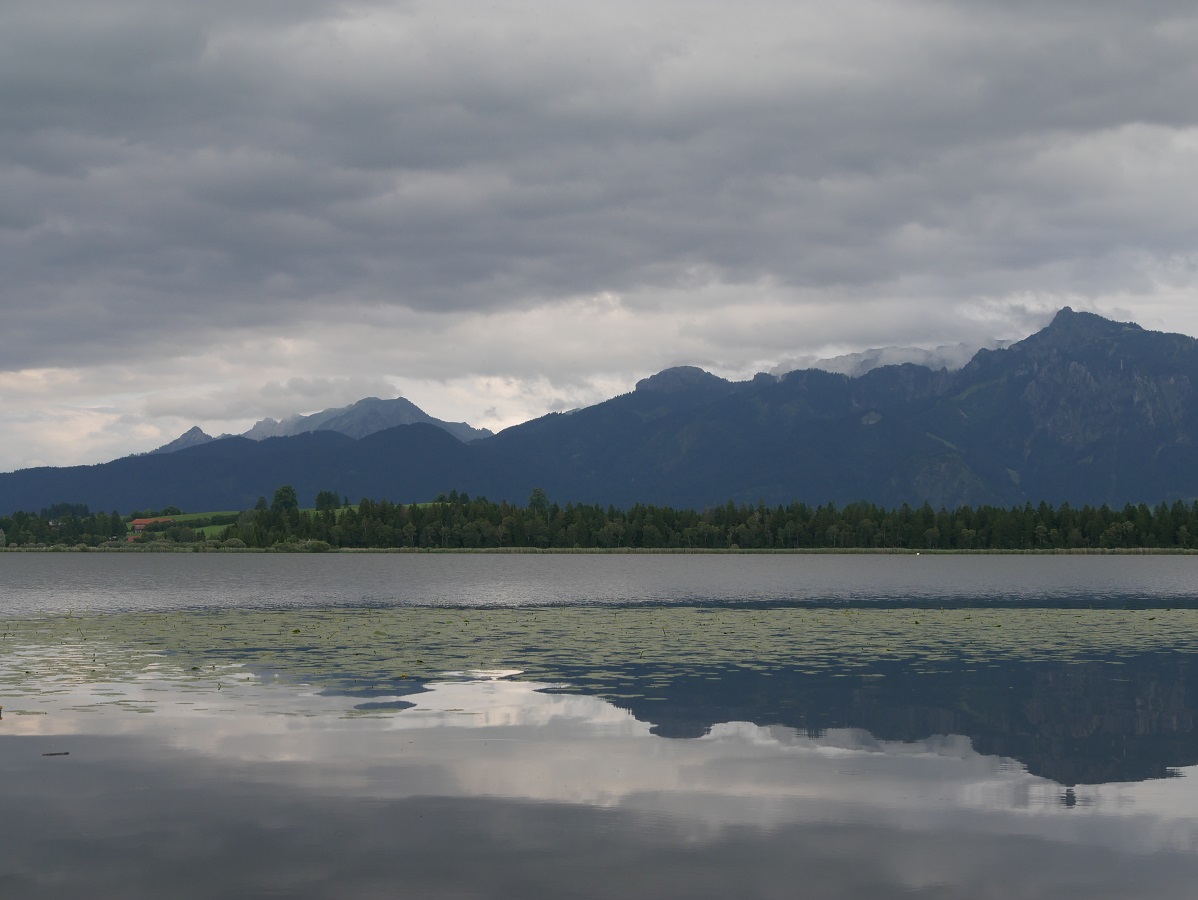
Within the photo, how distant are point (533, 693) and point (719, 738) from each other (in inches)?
477

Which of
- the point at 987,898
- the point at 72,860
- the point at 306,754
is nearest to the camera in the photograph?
the point at 987,898

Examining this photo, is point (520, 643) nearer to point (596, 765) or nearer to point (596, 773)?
point (596, 765)

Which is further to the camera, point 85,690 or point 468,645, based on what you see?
point 468,645

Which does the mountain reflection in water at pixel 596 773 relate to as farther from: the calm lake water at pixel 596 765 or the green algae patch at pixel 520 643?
the green algae patch at pixel 520 643

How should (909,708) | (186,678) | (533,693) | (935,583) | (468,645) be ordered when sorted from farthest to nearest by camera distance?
(935,583)
(468,645)
(186,678)
(533,693)
(909,708)

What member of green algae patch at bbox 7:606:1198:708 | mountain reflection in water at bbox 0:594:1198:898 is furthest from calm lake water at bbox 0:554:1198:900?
green algae patch at bbox 7:606:1198:708

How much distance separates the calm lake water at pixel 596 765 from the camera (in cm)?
2461

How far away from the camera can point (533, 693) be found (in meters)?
49.2

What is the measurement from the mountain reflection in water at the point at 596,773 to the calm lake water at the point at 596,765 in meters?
0.13

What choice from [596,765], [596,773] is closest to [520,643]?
[596,765]

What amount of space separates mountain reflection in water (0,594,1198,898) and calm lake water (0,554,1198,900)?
0.13m

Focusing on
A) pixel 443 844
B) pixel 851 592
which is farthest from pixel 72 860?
pixel 851 592

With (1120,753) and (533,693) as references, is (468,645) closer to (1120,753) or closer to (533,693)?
(533,693)

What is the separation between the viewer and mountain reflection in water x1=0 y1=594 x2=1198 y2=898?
24.6 meters
